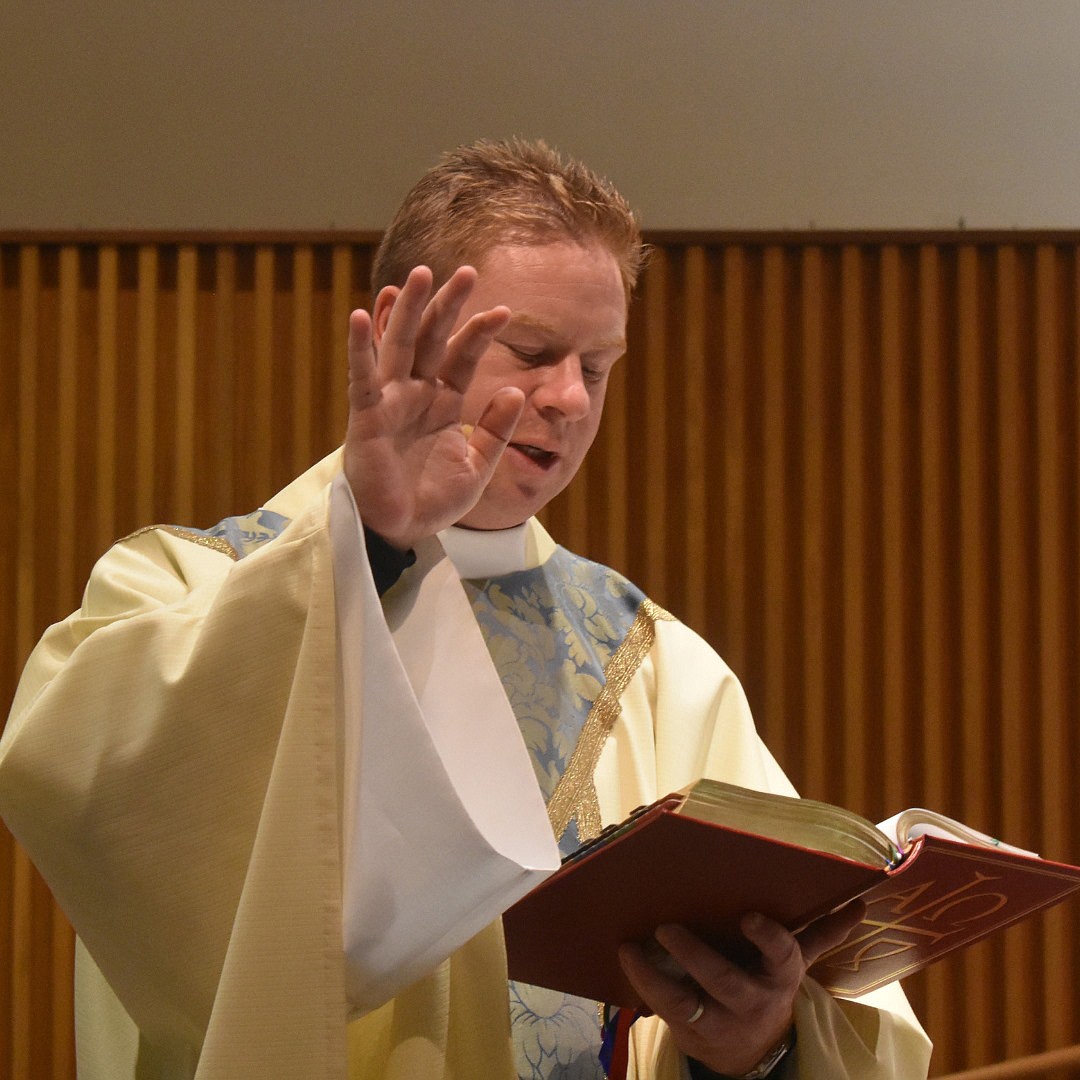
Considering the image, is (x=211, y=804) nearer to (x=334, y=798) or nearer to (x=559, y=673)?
(x=334, y=798)

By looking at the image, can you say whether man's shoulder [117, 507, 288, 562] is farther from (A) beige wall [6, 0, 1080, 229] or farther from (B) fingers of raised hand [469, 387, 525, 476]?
(A) beige wall [6, 0, 1080, 229]

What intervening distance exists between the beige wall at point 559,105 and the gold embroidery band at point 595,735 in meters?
1.82

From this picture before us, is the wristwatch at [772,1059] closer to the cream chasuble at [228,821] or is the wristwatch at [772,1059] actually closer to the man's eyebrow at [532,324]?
the cream chasuble at [228,821]

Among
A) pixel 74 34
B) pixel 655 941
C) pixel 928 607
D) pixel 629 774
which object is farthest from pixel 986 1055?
pixel 74 34

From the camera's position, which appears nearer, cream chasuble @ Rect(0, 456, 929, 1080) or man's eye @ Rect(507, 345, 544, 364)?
cream chasuble @ Rect(0, 456, 929, 1080)

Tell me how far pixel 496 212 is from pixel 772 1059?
3.46 feet

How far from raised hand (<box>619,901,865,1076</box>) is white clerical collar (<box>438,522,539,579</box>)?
2.03 ft

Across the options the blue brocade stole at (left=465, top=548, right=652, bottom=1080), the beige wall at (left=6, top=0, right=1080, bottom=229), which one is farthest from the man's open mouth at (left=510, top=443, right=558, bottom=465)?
the beige wall at (left=6, top=0, right=1080, bottom=229)

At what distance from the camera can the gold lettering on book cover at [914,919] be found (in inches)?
57.2

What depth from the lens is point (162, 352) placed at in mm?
3574

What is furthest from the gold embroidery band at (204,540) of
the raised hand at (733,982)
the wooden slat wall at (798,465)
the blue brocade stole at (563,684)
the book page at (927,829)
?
the wooden slat wall at (798,465)

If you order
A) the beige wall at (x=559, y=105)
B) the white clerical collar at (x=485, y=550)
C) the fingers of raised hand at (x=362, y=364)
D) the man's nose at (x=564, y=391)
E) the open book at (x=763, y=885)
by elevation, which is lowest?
the open book at (x=763, y=885)

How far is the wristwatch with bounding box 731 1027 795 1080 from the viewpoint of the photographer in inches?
64.0

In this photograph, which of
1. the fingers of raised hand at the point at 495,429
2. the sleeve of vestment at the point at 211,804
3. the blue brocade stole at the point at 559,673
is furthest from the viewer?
the blue brocade stole at the point at 559,673
